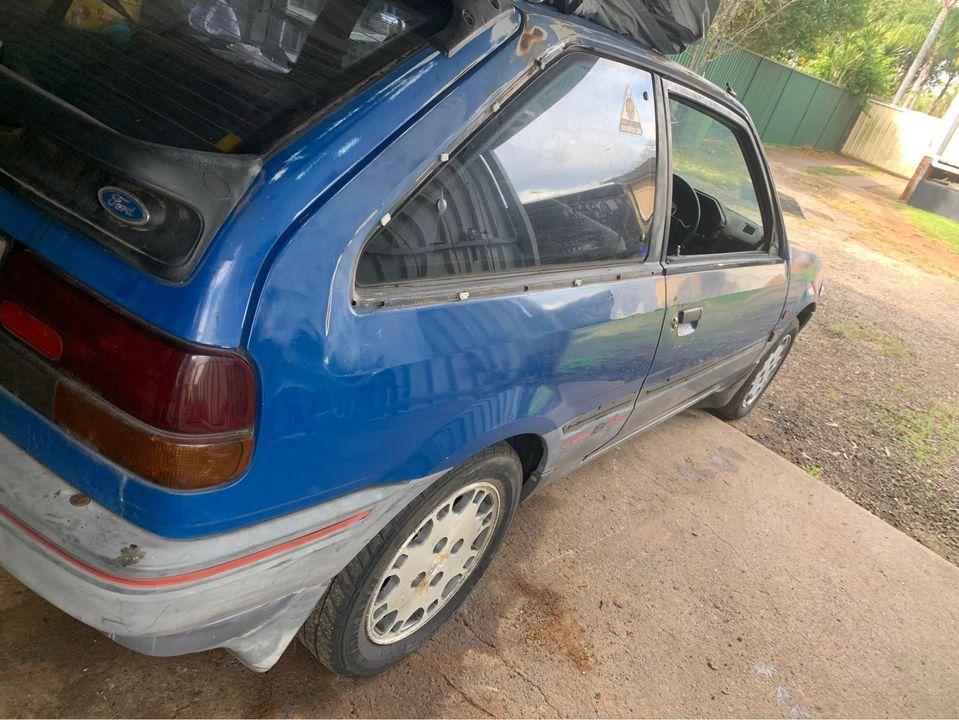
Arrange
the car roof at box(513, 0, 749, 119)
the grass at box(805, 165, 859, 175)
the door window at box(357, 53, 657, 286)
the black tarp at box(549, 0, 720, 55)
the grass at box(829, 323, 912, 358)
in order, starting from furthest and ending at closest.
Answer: the grass at box(805, 165, 859, 175) → the grass at box(829, 323, 912, 358) → the black tarp at box(549, 0, 720, 55) → the car roof at box(513, 0, 749, 119) → the door window at box(357, 53, 657, 286)

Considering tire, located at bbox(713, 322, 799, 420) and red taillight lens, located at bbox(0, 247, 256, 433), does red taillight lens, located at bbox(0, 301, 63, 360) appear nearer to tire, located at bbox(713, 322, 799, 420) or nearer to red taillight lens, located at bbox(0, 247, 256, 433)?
red taillight lens, located at bbox(0, 247, 256, 433)

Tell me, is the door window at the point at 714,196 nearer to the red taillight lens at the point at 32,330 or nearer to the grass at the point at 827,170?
the red taillight lens at the point at 32,330

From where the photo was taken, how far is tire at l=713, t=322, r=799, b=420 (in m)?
4.17

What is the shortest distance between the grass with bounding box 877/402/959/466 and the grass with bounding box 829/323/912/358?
1.05m

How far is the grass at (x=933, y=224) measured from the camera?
1460cm

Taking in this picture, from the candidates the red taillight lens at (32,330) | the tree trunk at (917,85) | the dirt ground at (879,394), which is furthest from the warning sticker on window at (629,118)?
the tree trunk at (917,85)

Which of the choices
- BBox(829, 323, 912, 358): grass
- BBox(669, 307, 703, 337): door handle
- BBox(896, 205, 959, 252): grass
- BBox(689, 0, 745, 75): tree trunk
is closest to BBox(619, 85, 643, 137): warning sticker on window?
BBox(669, 307, 703, 337): door handle

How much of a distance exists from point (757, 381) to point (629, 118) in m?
2.64

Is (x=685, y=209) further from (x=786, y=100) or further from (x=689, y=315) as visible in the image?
(x=786, y=100)

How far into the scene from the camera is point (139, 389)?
48.9 inches

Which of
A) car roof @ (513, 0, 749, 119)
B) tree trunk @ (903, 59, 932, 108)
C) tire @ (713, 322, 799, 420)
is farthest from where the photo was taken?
tree trunk @ (903, 59, 932, 108)

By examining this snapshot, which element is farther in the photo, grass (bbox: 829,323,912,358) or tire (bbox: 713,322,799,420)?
grass (bbox: 829,323,912,358)

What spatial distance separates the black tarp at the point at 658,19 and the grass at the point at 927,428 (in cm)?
369

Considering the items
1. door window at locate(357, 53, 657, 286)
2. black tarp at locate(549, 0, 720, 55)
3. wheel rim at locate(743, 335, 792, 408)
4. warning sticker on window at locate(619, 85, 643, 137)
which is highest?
black tarp at locate(549, 0, 720, 55)
